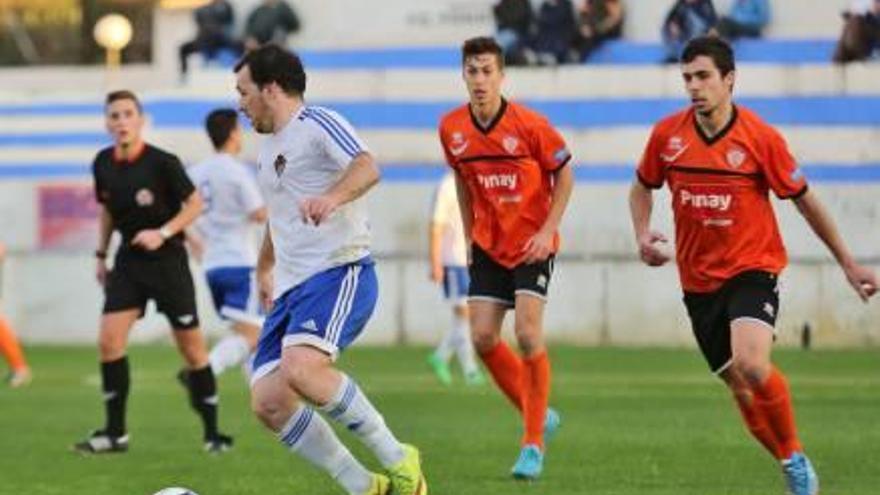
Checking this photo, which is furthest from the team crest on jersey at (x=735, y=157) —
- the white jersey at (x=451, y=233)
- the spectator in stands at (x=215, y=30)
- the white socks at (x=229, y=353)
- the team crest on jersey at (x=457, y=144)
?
the spectator in stands at (x=215, y=30)

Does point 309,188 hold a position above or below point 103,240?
above

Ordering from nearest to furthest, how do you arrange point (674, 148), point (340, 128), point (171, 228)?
1. point (340, 128)
2. point (674, 148)
3. point (171, 228)

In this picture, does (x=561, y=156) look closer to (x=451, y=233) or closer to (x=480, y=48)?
(x=480, y=48)

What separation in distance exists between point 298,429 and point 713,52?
280 centimetres

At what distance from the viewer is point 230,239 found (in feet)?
59.9

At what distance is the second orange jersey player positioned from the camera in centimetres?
1302

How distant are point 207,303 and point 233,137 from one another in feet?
35.4

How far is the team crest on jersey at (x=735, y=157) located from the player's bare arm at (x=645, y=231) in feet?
1.74

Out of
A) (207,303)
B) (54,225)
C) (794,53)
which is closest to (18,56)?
(54,225)

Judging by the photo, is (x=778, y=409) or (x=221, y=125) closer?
(x=778, y=409)

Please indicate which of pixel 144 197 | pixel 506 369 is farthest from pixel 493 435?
pixel 144 197

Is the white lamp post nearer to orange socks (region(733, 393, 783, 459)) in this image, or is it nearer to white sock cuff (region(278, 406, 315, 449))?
orange socks (region(733, 393, 783, 459))

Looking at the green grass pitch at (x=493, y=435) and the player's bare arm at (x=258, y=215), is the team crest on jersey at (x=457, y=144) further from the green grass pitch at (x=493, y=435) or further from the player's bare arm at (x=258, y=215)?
the player's bare arm at (x=258, y=215)

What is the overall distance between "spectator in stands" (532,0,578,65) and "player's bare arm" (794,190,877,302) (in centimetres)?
1865
